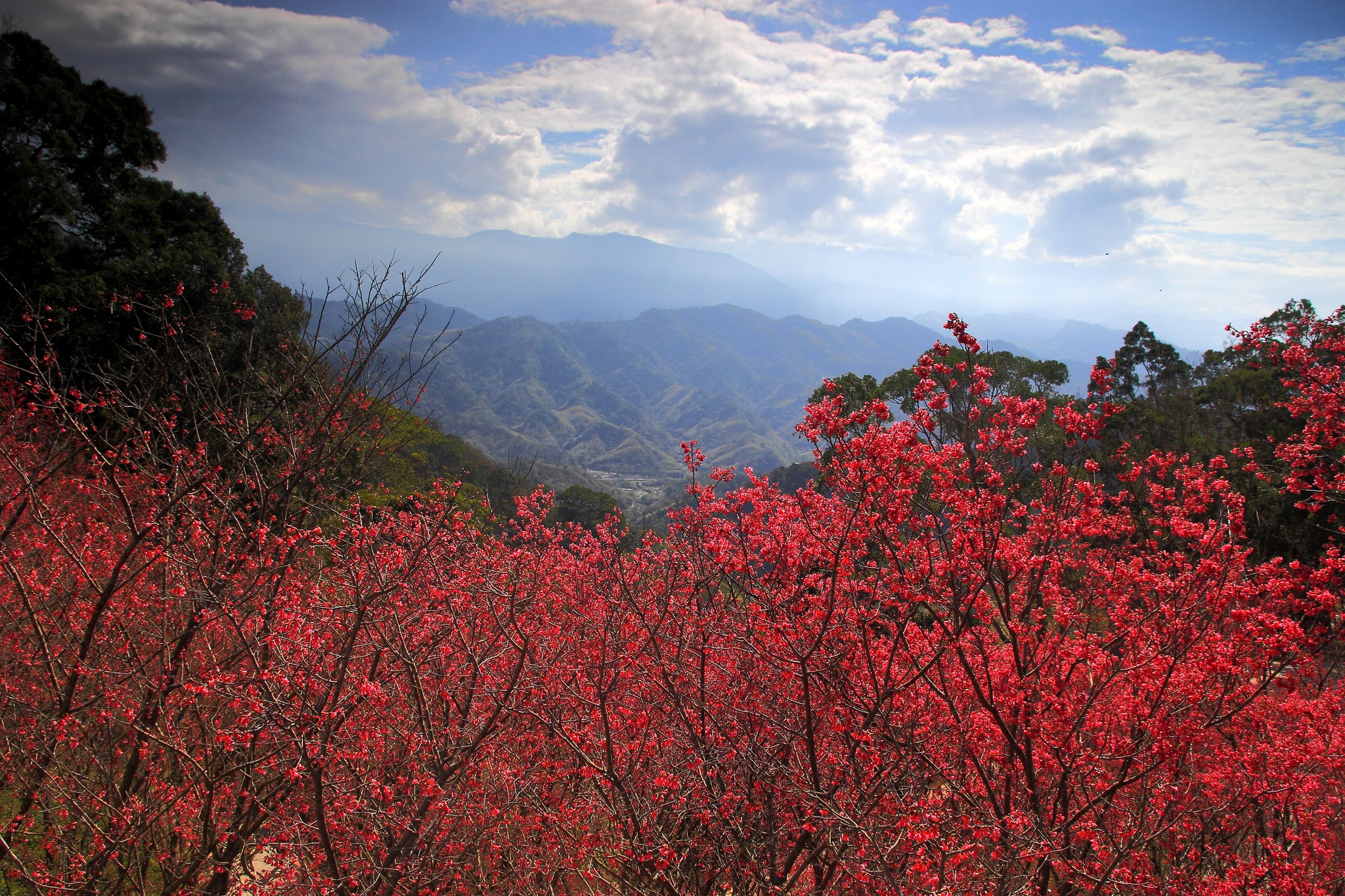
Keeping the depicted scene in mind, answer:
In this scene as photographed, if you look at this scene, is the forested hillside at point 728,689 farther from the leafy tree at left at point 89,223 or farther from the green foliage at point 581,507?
the green foliage at point 581,507

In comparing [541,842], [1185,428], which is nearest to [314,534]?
[541,842]

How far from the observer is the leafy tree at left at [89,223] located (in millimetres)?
15445

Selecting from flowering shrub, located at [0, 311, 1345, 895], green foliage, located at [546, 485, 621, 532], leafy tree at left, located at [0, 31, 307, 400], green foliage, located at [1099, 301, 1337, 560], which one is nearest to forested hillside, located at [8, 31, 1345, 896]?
flowering shrub, located at [0, 311, 1345, 895]

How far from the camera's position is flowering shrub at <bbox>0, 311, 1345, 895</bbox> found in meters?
4.02

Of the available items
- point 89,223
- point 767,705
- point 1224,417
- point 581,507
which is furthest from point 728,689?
point 581,507

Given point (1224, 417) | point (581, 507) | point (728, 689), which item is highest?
point (1224, 417)

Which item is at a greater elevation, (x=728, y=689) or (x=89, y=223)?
(x=89, y=223)

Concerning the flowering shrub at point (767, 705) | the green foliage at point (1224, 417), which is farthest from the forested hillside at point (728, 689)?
the green foliage at point (1224, 417)

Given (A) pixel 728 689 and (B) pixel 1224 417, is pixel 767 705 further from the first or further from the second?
(B) pixel 1224 417

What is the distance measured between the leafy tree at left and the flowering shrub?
36.9 ft

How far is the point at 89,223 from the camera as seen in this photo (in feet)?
58.4

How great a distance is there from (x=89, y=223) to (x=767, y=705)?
912 inches

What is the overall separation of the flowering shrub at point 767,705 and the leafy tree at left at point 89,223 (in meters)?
11.2

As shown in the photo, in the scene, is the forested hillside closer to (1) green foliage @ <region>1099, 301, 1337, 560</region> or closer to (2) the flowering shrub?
(2) the flowering shrub
